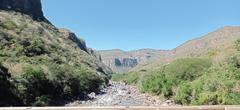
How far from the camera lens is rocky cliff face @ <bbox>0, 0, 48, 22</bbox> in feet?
361

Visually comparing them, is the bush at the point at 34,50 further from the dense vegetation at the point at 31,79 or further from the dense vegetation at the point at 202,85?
the dense vegetation at the point at 202,85

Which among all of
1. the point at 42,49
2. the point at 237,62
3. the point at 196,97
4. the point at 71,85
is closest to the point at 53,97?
the point at 71,85

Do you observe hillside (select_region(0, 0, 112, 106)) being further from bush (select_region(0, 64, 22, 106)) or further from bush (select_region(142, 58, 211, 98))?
bush (select_region(142, 58, 211, 98))

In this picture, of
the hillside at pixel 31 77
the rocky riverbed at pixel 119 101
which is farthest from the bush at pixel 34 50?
the rocky riverbed at pixel 119 101

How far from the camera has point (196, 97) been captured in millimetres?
45562

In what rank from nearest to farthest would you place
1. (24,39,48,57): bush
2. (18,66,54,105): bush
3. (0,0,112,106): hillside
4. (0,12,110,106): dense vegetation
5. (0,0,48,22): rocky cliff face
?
(0,12,110,106): dense vegetation, (0,0,112,106): hillside, (18,66,54,105): bush, (24,39,48,57): bush, (0,0,48,22): rocky cliff face

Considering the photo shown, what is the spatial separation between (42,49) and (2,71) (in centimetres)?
3754

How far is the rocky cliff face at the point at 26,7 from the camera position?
361 ft

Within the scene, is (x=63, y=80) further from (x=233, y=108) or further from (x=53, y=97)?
(x=233, y=108)

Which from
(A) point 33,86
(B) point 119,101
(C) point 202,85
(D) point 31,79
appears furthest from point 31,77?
(C) point 202,85

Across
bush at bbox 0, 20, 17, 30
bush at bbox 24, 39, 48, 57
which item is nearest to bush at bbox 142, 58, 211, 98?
bush at bbox 24, 39, 48, 57

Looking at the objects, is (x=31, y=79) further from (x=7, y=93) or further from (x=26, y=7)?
(x=26, y=7)

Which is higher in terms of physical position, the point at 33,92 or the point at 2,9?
the point at 2,9

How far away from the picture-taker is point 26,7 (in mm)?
125938
